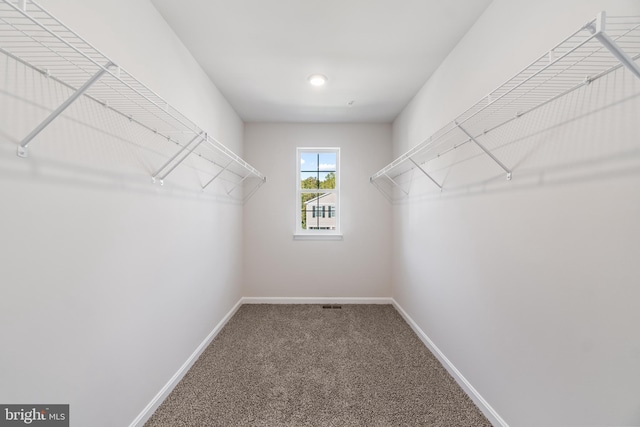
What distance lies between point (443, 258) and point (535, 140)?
1187 millimetres

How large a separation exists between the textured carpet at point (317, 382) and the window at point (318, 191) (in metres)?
1.44

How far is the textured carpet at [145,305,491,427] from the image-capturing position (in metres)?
1.64

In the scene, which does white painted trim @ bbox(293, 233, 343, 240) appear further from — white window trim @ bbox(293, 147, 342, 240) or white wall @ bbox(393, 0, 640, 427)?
white wall @ bbox(393, 0, 640, 427)

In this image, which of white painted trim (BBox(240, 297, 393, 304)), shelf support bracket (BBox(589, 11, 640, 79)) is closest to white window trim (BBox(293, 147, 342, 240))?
white painted trim (BBox(240, 297, 393, 304))

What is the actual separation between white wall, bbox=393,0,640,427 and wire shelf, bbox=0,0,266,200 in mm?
1705

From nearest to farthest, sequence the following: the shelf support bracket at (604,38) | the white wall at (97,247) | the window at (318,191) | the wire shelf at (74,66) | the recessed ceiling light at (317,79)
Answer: the shelf support bracket at (604,38), the wire shelf at (74,66), the white wall at (97,247), the recessed ceiling light at (317,79), the window at (318,191)

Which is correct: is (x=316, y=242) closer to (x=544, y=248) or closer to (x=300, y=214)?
(x=300, y=214)

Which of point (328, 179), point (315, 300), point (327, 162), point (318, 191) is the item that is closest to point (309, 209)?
point (318, 191)

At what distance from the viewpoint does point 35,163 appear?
38.4 inches

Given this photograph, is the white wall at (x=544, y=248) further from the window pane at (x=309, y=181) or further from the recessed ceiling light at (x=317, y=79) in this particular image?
the window pane at (x=309, y=181)

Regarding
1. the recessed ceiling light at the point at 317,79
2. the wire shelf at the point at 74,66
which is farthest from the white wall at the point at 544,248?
the wire shelf at the point at 74,66

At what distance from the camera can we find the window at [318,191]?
3.88 metres

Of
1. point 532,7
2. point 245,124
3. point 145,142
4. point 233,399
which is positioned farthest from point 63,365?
point 245,124

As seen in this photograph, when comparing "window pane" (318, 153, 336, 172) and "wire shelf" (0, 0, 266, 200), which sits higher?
"window pane" (318, 153, 336, 172)
